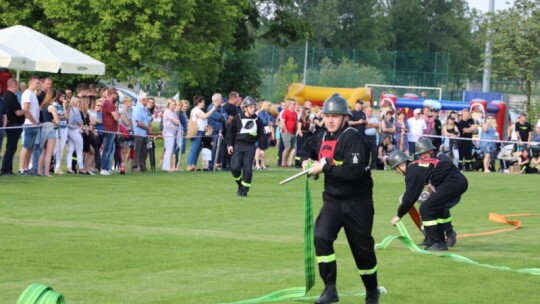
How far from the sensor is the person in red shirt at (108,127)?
24.7 meters

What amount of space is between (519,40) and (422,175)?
3542 centimetres

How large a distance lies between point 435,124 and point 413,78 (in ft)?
109

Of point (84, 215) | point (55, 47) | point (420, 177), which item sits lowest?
point (84, 215)

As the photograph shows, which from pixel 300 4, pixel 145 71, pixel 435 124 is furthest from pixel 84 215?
pixel 300 4

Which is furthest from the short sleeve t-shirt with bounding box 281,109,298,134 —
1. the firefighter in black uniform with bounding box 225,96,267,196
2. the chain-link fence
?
the chain-link fence

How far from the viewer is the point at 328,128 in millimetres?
10594

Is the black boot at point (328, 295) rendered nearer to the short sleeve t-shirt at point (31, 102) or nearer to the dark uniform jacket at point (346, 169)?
the dark uniform jacket at point (346, 169)

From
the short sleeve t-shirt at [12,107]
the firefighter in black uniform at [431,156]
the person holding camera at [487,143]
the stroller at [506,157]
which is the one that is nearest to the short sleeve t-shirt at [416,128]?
the person holding camera at [487,143]

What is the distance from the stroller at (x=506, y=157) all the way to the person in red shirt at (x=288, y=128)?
24.4 feet

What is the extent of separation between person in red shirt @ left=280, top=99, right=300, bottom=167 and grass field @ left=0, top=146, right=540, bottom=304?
332 inches

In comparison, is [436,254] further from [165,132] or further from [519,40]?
[519,40]

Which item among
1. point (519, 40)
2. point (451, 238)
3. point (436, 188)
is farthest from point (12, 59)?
point (519, 40)

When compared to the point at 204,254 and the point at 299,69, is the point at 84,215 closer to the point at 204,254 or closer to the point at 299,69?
the point at 204,254

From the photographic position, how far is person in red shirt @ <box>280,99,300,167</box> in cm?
3206
